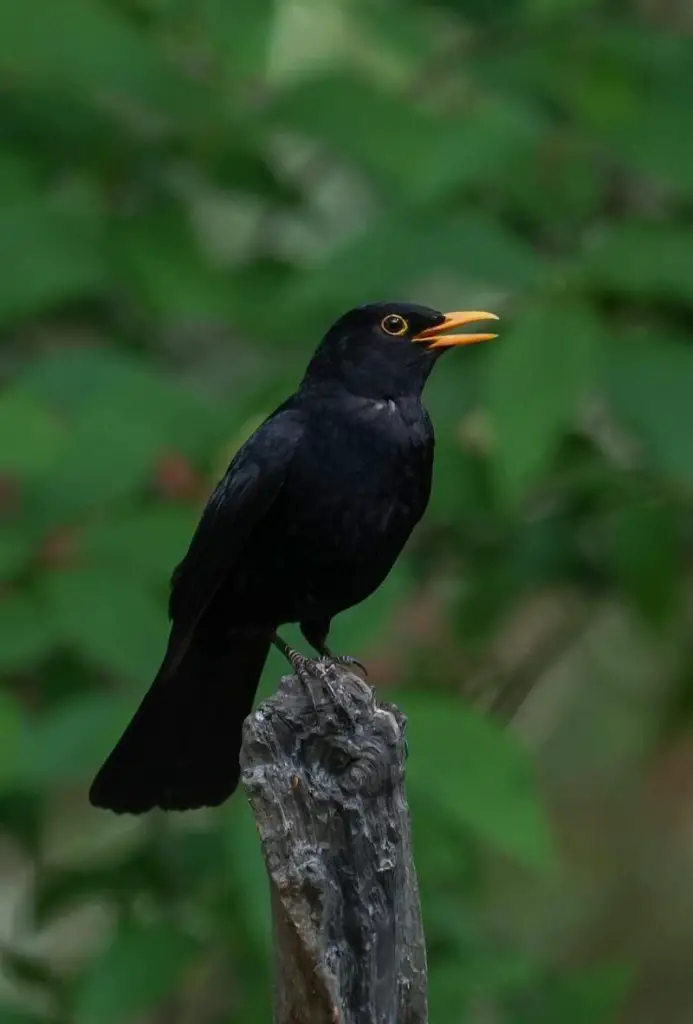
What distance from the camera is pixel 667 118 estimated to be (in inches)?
194

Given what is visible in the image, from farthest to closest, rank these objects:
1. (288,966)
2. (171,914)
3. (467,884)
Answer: (467,884) → (171,914) → (288,966)

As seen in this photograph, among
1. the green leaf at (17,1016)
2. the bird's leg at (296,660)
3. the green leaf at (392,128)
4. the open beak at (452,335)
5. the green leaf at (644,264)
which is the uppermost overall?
the green leaf at (392,128)

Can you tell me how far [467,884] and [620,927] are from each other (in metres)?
4.38

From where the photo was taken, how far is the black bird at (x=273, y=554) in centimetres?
409

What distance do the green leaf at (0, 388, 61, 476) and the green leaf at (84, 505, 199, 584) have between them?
Answer: 21 centimetres

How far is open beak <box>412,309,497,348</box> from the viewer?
14.4ft

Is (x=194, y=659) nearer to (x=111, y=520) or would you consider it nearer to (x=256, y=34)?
(x=111, y=520)

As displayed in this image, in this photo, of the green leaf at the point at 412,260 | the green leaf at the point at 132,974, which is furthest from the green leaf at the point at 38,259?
the green leaf at the point at 132,974

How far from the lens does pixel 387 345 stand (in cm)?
462

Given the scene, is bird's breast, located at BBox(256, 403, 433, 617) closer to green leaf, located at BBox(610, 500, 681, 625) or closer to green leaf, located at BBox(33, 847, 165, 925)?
green leaf, located at BBox(610, 500, 681, 625)

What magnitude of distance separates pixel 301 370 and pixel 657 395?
1.06 m

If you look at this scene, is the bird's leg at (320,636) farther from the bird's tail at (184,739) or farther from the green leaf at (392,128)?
the green leaf at (392,128)

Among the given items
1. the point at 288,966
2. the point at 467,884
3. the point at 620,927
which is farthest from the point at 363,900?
the point at 620,927

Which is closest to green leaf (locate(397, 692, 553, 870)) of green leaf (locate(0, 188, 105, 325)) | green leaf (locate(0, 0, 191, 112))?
green leaf (locate(0, 188, 105, 325))
